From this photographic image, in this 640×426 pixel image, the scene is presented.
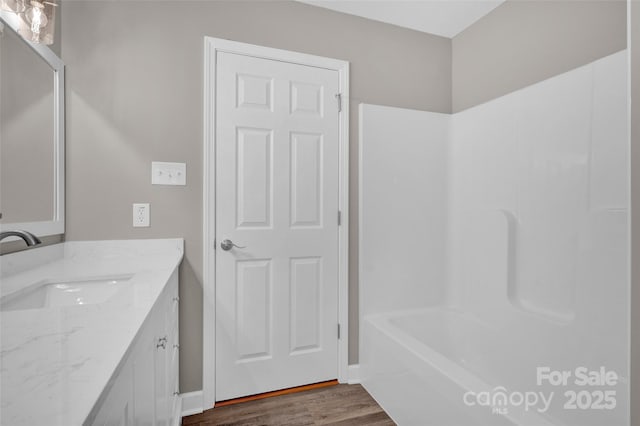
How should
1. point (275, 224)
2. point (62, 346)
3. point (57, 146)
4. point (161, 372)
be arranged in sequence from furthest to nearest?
point (275, 224) < point (57, 146) < point (161, 372) < point (62, 346)

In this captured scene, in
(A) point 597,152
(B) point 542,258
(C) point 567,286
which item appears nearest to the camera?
(A) point 597,152

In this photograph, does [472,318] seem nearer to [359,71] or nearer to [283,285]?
[283,285]

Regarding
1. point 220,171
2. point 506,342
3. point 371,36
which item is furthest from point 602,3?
point 220,171

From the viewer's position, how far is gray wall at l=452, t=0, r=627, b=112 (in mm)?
1618

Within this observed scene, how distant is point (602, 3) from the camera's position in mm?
1608

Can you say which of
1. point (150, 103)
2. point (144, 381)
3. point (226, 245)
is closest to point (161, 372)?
point (144, 381)

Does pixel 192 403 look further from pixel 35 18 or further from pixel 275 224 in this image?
pixel 35 18

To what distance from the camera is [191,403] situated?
1879 mm

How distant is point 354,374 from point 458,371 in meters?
0.93

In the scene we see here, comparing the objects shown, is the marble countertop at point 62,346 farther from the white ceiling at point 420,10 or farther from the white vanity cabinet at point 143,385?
the white ceiling at point 420,10

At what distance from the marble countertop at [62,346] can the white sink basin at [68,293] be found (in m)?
0.03

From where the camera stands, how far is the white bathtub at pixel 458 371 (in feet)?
4.37

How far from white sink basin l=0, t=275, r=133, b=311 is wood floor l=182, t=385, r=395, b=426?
3.29 ft

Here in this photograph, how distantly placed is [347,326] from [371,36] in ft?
6.52
